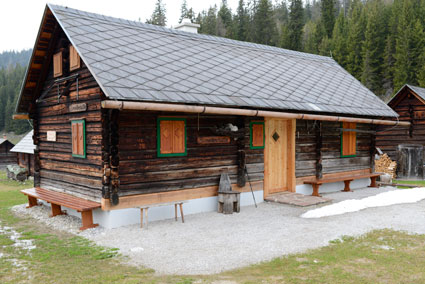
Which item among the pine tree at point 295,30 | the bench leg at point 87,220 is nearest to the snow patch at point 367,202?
the bench leg at point 87,220

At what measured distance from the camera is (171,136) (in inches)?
355

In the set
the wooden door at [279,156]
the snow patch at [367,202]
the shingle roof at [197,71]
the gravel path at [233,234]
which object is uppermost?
the shingle roof at [197,71]

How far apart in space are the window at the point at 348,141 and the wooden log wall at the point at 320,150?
0.48ft

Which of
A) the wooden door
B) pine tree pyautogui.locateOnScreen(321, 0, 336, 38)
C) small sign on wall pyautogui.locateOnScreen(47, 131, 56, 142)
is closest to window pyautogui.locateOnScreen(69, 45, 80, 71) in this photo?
small sign on wall pyautogui.locateOnScreen(47, 131, 56, 142)

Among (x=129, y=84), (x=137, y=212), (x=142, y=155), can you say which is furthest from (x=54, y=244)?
(x=129, y=84)

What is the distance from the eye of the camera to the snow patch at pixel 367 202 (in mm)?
9367

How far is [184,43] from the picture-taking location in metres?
11.8

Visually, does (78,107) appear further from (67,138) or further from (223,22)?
(223,22)

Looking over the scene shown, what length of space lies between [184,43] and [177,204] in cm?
532

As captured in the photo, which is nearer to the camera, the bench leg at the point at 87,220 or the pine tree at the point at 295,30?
the bench leg at the point at 87,220

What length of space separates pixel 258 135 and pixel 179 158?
8.91 ft

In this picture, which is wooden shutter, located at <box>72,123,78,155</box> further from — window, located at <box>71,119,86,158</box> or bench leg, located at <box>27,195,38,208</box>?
bench leg, located at <box>27,195,38,208</box>

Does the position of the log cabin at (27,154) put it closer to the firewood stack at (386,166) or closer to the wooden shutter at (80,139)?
the wooden shutter at (80,139)

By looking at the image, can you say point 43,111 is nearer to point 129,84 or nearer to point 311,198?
point 129,84
